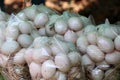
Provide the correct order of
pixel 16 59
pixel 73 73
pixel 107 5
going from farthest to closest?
1. pixel 107 5
2. pixel 16 59
3. pixel 73 73

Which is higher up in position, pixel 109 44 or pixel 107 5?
pixel 109 44

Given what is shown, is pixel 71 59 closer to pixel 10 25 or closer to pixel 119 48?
pixel 119 48

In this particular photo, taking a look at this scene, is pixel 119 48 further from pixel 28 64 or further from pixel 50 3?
pixel 50 3

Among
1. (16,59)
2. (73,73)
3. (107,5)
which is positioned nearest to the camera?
(73,73)

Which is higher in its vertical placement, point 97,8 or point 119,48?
point 119,48

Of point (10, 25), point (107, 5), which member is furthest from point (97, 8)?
point (10, 25)

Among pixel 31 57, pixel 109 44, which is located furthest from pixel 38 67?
pixel 109 44

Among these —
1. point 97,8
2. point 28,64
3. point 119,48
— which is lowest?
point 97,8

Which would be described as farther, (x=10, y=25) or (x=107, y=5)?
(x=107, y=5)

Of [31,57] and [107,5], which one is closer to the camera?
[31,57]
